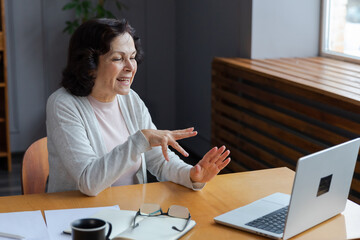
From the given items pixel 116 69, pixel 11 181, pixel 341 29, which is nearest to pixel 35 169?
pixel 116 69

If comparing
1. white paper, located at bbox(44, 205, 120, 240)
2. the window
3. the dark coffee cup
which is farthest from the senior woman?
the window

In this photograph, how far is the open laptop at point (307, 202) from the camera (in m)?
1.50

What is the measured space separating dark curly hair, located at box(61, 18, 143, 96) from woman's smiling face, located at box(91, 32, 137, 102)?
0.02 meters

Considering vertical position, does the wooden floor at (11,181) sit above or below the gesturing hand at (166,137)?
below

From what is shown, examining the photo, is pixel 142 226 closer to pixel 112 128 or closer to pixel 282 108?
pixel 112 128

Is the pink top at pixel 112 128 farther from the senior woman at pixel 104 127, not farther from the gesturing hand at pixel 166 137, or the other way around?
the gesturing hand at pixel 166 137

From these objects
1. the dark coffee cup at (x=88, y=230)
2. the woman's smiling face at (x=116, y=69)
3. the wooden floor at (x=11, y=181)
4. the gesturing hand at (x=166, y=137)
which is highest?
the woman's smiling face at (x=116, y=69)

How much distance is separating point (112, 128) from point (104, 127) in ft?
0.11

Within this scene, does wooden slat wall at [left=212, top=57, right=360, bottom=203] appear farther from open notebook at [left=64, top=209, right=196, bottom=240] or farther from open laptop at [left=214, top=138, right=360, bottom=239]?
open notebook at [left=64, top=209, right=196, bottom=240]

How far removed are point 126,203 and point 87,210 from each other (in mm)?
128

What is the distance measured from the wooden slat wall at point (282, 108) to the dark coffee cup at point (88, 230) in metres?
1.62

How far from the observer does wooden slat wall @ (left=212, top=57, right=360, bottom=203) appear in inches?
113

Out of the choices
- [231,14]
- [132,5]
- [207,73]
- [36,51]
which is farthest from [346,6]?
[36,51]

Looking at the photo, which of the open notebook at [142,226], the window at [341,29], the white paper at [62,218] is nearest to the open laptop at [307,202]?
the open notebook at [142,226]
